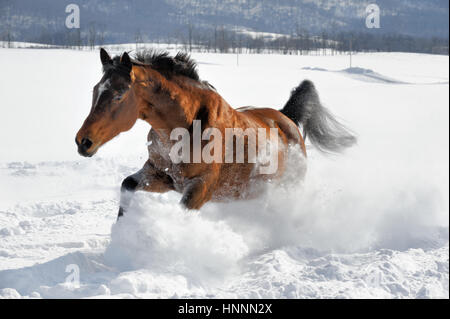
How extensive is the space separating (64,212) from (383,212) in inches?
126

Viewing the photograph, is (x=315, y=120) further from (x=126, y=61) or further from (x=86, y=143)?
(x=86, y=143)

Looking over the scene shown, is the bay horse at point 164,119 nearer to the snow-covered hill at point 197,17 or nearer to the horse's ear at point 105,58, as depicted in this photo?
the horse's ear at point 105,58

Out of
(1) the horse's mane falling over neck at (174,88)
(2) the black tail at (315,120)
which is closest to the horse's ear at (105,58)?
(1) the horse's mane falling over neck at (174,88)

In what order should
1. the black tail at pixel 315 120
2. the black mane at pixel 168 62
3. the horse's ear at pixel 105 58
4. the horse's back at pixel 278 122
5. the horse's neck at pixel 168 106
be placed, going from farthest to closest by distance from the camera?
the black tail at pixel 315 120
the horse's back at pixel 278 122
the black mane at pixel 168 62
the horse's neck at pixel 168 106
the horse's ear at pixel 105 58

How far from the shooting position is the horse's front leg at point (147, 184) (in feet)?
11.4

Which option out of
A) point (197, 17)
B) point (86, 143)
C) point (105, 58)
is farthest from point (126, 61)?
point (197, 17)

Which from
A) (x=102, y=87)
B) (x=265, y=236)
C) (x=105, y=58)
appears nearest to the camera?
(x=102, y=87)

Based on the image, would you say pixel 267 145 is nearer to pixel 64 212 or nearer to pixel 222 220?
pixel 222 220

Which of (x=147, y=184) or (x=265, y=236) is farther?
(x=265, y=236)

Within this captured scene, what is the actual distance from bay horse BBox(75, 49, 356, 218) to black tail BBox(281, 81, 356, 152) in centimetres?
139

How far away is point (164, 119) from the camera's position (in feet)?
10.8

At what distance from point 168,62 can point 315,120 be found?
243cm

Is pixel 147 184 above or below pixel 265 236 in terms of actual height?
above

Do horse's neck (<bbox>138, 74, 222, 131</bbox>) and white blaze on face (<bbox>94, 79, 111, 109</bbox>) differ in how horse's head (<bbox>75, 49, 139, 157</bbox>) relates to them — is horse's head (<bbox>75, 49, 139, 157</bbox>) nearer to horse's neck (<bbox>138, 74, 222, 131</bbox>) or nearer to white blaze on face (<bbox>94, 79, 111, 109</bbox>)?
white blaze on face (<bbox>94, 79, 111, 109</bbox>)
